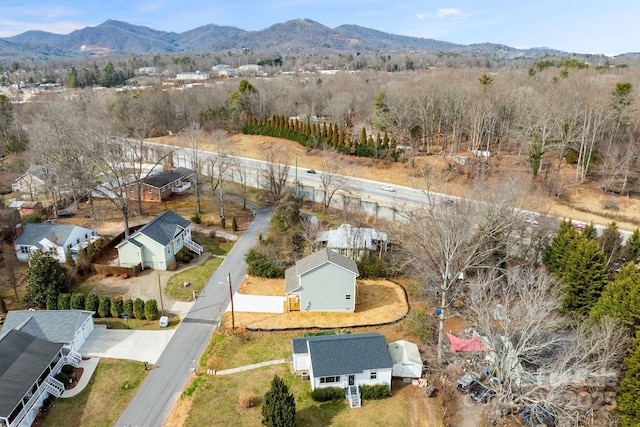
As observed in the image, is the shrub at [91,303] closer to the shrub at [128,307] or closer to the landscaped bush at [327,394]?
the shrub at [128,307]

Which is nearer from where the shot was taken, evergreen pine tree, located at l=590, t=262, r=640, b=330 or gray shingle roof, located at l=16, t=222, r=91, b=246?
evergreen pine tree, located at l=590, t=262, r=640, b=330

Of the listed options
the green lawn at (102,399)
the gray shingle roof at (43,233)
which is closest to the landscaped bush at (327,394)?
the green lawn at (102,399)

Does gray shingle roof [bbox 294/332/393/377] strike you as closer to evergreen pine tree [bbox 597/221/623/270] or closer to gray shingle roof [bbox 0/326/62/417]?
gray shingle roof [bbox 0/326/62/417]

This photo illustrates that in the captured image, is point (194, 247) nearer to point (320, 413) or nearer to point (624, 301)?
point (320, 413)

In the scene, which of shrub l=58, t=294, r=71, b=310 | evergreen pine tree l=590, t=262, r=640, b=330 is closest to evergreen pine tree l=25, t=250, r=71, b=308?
shrub l=58, t=294, r=71, b=310

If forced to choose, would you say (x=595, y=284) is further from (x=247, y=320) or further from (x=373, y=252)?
(x=247, y=320)

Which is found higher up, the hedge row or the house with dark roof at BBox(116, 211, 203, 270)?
the house with dark roof at BBox(116, 211, 203, 270)

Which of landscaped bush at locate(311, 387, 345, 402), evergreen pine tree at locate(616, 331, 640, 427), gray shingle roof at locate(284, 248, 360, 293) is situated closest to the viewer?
evergreen pine tree at locate(616, 331, 640, 427)
